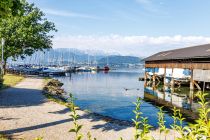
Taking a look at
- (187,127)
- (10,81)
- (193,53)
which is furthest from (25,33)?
(187,127)

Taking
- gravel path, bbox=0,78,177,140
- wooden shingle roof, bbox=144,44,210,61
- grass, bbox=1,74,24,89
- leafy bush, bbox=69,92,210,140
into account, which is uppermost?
wooden shingle roof, bbox=144,44,210,61

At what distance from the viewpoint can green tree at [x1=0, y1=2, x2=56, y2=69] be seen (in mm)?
55188

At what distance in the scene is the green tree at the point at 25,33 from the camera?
55.2 m

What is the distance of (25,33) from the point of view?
55125 mm

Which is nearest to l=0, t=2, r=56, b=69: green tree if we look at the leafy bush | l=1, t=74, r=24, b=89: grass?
l=1, t=74, r=24, b=89: grass

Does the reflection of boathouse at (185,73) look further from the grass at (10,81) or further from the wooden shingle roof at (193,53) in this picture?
the grass at (10,81)

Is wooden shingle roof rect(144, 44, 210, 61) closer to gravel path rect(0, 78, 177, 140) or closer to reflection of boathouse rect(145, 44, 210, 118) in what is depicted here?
reflection of boathouse rect(145, 44, 210, 118)

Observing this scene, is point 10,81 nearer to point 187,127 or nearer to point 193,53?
point 193,53

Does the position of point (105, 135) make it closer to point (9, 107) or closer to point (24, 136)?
point (24, 136)

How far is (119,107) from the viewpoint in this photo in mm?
34188

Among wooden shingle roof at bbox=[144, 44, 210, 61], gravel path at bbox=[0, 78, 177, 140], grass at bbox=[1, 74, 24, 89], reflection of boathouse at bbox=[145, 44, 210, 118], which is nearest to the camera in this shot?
gravel path at bbox=[0, 78, 177, 140]

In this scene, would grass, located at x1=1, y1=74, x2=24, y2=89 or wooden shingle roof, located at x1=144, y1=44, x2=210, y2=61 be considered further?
wooden shingle roof, located at x1=144, y1=44, x2=210, y2=61

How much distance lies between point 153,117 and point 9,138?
664 inches

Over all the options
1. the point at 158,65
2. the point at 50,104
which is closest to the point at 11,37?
the point at 158,65
